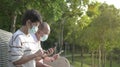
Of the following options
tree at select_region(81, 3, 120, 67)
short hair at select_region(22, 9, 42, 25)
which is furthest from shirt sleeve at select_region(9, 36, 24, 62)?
tree at select_region(81, 3, 120, 67)

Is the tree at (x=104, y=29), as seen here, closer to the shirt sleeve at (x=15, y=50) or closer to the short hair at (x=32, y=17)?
the short hair at (x=32, y=17)

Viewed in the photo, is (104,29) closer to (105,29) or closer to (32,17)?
(105,29)

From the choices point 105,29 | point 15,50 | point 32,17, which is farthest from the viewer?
point 105,29

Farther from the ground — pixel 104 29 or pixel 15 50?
pixel 104 29

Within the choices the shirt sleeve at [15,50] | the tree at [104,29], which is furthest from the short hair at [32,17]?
the tree at [104,29]

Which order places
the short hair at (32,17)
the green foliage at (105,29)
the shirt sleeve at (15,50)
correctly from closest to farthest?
the shirt sleeve at (15,50), the short hair at (32,17), the green foliage at (105,29)

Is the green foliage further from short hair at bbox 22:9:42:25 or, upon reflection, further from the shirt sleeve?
the shirt sleeve

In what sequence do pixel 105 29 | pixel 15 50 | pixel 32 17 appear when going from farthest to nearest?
pixel 105 29 → pixel 32 17 → pixel 15 50

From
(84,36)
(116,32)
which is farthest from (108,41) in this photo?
(84,36)

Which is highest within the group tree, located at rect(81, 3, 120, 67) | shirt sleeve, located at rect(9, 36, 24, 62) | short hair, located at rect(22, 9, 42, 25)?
tree, located at rect(81, 3, 120, 67)

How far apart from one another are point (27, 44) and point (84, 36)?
36.5 metres

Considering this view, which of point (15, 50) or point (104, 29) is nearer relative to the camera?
point (15, 50)

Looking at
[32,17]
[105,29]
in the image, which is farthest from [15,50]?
[105,29]

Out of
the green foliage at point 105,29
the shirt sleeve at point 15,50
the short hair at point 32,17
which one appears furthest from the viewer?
the green foliage at point 105,29
